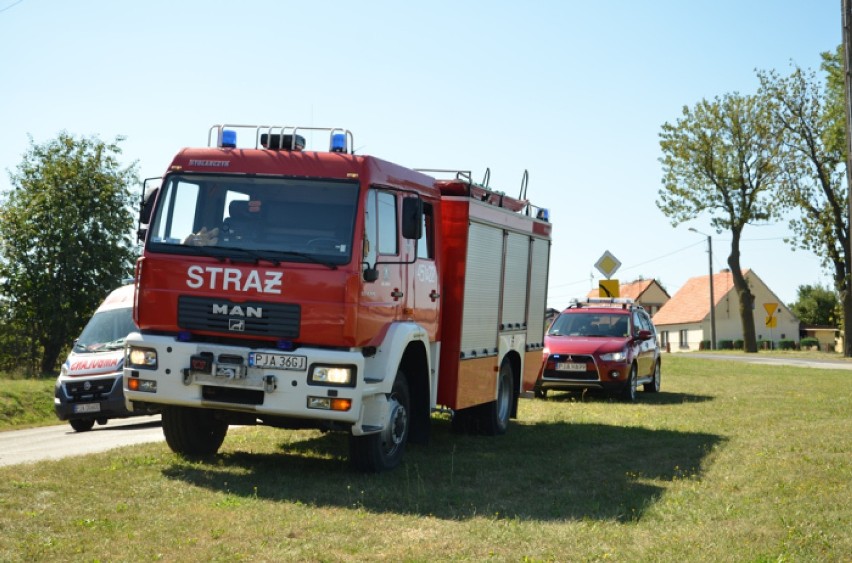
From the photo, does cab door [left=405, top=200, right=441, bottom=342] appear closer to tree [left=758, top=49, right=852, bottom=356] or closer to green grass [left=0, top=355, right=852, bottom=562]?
green grass [left=0, top=355, right=852, bottom=562]

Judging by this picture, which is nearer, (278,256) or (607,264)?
(278,256)

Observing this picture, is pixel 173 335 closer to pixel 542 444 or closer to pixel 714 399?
pixel 542 444

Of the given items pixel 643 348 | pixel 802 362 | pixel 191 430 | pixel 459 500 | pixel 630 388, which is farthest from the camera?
pixel 802 362

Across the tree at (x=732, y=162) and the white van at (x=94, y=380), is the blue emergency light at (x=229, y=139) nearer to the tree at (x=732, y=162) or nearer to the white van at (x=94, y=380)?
the white van at (x=94, y=380)

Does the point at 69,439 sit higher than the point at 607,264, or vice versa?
the point at 607,264

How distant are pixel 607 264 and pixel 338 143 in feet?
52.0

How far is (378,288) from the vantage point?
412 inches

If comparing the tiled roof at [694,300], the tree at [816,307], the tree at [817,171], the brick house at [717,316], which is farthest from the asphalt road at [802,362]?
the tree at [816,307]

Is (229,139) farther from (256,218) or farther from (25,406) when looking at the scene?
(25,406)

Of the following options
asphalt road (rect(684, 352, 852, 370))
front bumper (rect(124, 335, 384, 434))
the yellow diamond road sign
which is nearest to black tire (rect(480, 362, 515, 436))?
front bumper (rect(124, 335, 384, 434))

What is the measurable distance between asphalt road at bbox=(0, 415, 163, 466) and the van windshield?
1307mm

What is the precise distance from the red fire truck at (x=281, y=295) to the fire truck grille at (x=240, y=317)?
12 millimetres

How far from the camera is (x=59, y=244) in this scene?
3788 cm

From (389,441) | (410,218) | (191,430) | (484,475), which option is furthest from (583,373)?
(410,218)
